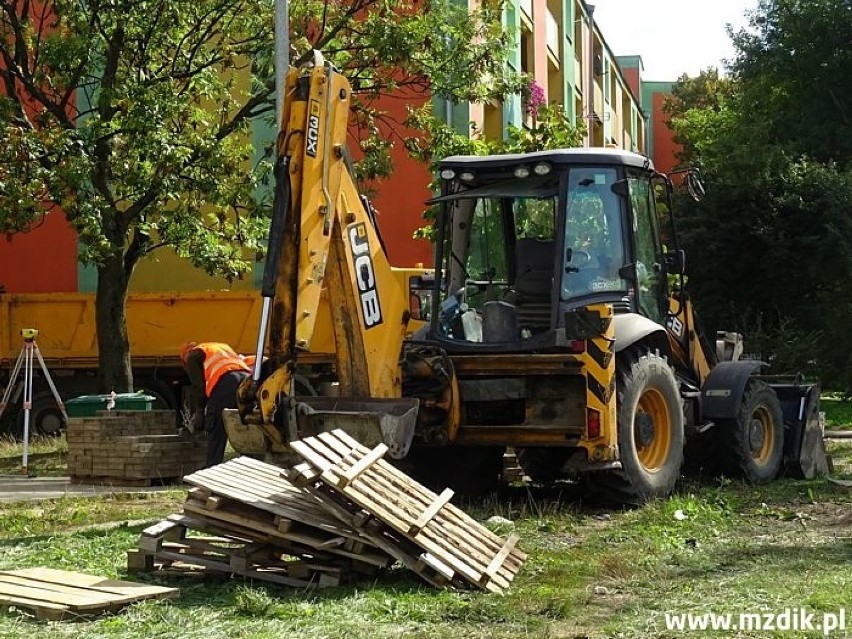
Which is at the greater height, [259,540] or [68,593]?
[259,540]

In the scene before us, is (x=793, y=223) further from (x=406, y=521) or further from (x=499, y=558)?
(x=406, y=521)

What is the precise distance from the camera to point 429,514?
751cm

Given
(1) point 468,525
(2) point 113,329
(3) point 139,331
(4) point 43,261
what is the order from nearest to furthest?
1. (1) point 468,525
2. (2) point 113,329
3. (3) point 139,331
4. (4) point 43,261

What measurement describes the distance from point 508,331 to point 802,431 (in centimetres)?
369

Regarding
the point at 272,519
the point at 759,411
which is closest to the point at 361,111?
the point at 759,411

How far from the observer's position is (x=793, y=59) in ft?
119

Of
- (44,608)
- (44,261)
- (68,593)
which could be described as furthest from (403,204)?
(44,608)

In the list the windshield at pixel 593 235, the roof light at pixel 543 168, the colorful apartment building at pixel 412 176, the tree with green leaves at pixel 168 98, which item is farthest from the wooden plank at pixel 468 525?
the colorful apartment building at pixel 412 176

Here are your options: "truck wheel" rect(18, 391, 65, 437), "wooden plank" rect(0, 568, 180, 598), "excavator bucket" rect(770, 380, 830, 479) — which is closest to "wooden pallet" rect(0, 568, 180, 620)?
"wooden plank" rect(0, 568, 180, 598)

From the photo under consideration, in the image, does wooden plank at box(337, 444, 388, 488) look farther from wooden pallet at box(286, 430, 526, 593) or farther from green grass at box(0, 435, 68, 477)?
green grass at box(0, 435, 68, 477)

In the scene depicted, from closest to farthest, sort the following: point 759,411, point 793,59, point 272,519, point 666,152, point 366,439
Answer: point 272,519
point 366,439
point 759,411
point 793,59
point 666,152

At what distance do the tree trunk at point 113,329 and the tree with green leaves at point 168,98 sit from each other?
0.8 inches

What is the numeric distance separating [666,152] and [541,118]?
48.3 meters

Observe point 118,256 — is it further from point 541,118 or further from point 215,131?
point 541,118
